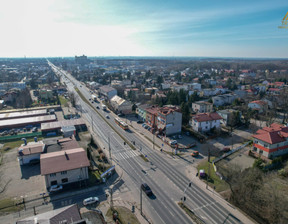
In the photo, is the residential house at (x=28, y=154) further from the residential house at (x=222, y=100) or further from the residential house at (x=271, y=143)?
the residential house at (x=222, y=100)

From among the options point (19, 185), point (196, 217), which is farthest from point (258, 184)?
point (19, 185)

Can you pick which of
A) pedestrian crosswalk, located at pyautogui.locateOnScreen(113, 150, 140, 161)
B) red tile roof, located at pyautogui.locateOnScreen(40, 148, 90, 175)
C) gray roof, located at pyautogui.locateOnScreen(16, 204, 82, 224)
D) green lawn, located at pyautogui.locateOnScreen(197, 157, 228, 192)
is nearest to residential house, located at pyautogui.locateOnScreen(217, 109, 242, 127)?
green lawn, located at pyautogui.locateOnScreen(197, 157, 228, 192)

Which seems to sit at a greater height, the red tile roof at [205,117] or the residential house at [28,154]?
the red tile roof at [205,117]

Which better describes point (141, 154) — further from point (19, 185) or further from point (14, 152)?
point (14, 152)

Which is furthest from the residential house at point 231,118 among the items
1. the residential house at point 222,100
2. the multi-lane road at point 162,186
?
the multi-lane road at point 162,186

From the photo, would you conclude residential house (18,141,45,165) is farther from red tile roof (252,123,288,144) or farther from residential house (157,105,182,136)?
red tile roof (252,123,288,144)

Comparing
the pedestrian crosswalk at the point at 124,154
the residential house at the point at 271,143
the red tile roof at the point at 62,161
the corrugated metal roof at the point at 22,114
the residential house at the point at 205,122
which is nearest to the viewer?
the red tile roof at the point at 62,161

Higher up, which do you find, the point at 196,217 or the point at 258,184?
the point at 258,184
